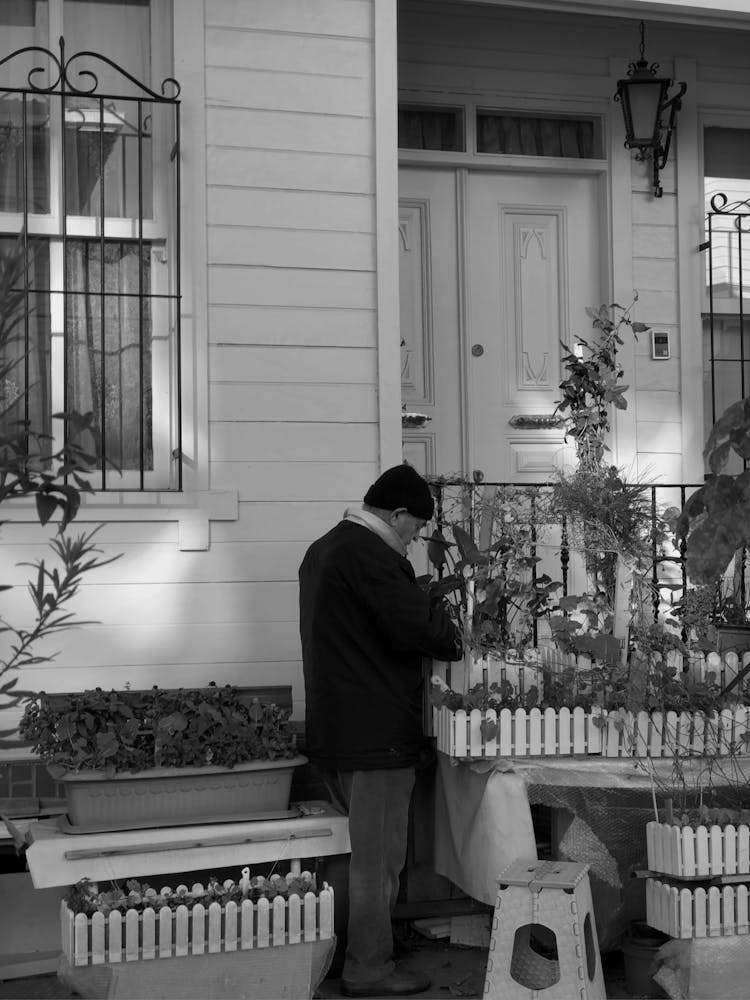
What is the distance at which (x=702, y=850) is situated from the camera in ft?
14.8

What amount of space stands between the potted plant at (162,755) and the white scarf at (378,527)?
733 mm

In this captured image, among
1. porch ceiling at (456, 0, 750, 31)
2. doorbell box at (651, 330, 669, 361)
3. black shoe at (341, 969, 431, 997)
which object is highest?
porch ceiling at (456, 0, 750, 31)

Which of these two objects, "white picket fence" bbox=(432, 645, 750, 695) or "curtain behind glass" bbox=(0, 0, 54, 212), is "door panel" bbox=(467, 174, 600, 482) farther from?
"curtain behind glass" bbox=(0, 0, 54, 212)

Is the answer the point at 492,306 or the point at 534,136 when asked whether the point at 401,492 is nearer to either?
the point at 492,306

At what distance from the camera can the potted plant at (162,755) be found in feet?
15.0

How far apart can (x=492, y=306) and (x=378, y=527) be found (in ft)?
8.12

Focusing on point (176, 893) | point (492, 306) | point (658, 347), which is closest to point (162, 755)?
point (176, 893)

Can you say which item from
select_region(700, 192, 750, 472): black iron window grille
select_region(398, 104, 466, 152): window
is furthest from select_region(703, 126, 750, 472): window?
select_region(398, 104, 466, 152): window

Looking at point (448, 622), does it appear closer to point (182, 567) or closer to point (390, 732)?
point (390, 732)

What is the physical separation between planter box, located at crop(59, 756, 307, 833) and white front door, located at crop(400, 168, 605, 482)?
2.44 metres

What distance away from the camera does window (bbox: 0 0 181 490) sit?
5.47 meters

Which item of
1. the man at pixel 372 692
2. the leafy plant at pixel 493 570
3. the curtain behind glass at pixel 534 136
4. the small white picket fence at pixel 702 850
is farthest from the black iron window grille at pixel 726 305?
the small white picket fence at pixel 702 850

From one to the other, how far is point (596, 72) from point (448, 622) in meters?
3.82

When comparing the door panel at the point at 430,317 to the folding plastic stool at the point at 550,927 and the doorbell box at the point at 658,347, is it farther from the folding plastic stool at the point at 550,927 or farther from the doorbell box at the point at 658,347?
the folding plastic stool at the point at 550,927
